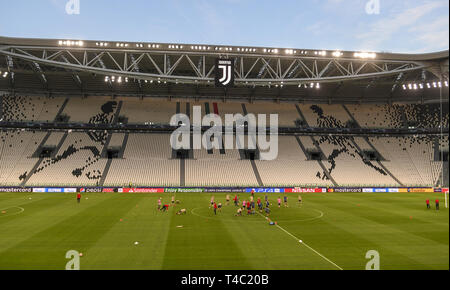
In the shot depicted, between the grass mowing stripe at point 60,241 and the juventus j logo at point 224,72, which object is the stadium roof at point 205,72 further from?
the grass mowing stripe at point 60,241

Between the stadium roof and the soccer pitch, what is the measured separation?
15.7 metres

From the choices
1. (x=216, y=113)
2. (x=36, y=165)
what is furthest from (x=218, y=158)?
(x=36, y=165)

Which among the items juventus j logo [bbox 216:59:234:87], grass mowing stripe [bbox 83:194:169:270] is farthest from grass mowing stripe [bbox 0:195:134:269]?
juventus j logo [bbox 216:59:234:87]

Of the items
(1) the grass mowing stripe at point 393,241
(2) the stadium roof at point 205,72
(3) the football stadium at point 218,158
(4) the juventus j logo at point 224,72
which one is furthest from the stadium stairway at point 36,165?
(1) the grass mowing stripe at point 393,241

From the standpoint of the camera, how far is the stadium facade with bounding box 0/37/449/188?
44.5 metres

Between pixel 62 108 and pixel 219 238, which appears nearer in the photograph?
pixel 219 238

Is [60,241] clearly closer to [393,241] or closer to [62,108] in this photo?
[393,241]

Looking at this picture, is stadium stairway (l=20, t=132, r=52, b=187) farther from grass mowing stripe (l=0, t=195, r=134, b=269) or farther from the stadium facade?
grass mowing stripe (l=0, t=195, r=134, b=269)

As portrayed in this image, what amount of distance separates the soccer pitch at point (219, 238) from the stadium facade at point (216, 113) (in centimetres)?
1928

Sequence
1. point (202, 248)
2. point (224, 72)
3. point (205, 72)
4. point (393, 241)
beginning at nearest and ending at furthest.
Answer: point (202, 248)
point (393, 241)
point (224, 72)
point (205, 72)

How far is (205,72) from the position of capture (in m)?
51.4

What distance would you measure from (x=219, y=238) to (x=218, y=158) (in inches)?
1337
